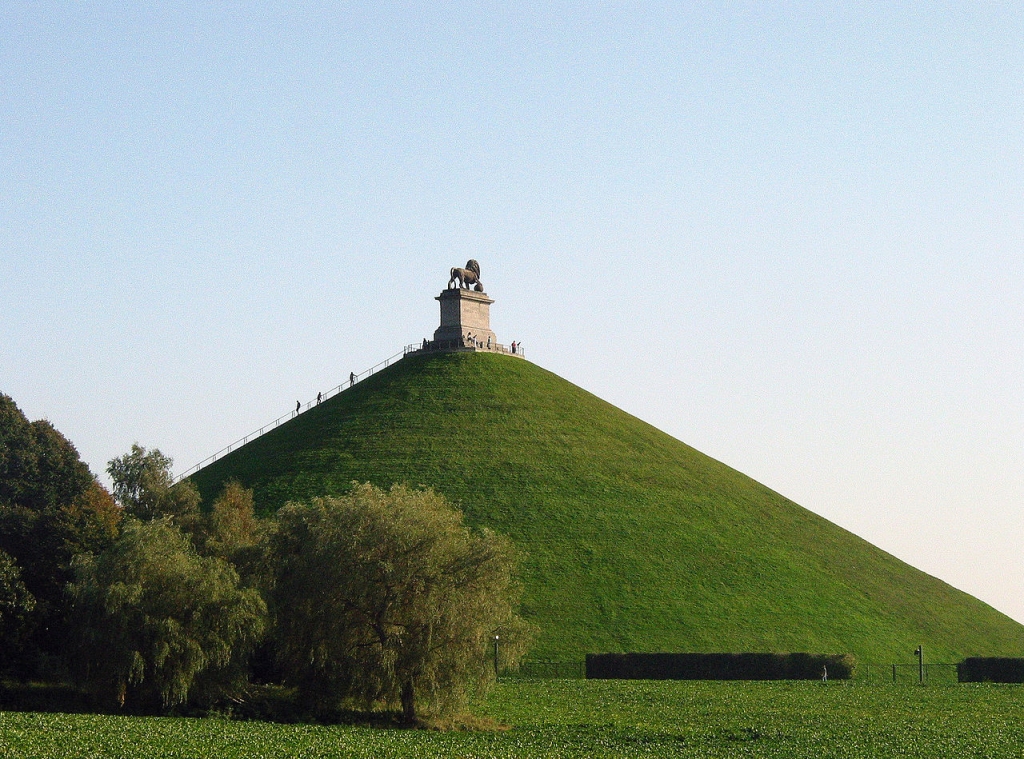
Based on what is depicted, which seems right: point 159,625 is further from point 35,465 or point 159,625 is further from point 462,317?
point 462,317

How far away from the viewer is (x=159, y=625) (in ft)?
175

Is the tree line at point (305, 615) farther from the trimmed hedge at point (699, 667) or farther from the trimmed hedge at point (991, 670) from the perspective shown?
the trimmed hedge at point (991, 670)

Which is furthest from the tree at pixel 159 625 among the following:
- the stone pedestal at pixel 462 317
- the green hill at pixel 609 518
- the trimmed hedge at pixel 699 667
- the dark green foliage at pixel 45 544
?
the stone pedestal at pixel 462 317

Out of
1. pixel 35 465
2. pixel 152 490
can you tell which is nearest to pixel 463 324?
pixel 35 465

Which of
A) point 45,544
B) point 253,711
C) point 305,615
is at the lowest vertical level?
point 253,711

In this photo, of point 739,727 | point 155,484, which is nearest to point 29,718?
point 739,727

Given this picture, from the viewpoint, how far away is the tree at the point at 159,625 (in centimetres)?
5297

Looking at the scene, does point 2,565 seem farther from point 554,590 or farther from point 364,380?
point 364,380

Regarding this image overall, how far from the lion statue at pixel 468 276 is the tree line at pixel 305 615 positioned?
74177mm

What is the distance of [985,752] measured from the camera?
44469mm

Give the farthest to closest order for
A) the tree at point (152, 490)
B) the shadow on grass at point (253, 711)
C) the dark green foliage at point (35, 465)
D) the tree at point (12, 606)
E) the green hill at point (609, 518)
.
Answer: the dark green foliage at point (35, 465), the green hill at point (609, 518), the tree at point (152, 490), the tree at point (12, 606), the shadow on grass at point (253, 711)

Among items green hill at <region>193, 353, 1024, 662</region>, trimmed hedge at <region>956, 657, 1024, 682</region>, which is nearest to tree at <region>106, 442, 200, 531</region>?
green hill at <region>193, 353, 1024, 662</region>

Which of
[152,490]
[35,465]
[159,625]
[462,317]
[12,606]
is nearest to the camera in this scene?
[159,625]

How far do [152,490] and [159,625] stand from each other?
2109cm
